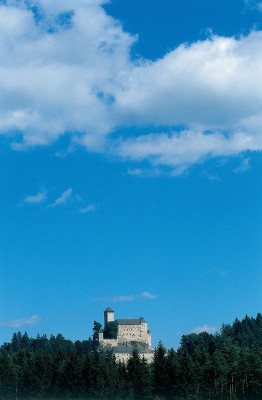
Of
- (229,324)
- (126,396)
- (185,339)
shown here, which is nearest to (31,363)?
(126,396)

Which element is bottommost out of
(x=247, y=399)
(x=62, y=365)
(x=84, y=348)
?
(x=247, y=399)

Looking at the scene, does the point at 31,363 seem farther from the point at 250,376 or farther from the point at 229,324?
the point at 229,324

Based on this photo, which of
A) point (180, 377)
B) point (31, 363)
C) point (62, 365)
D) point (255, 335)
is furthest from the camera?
point (255, 335)

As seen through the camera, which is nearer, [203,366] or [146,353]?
[203,366]

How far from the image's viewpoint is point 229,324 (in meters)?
193

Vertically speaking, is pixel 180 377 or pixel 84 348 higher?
pixel 84 348

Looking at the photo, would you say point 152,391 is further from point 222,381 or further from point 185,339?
point 185,339

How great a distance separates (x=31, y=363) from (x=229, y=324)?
4328 inches

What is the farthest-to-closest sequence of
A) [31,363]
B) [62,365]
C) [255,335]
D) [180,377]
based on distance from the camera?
[255,335] → [31,363] → [62,365] → [180,377]

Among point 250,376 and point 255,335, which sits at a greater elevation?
point 255,335

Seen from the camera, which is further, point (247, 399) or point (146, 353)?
point (146, 353)

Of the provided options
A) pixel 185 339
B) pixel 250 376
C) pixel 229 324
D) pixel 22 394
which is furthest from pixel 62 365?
A: pixel 229 324

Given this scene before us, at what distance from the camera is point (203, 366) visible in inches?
2948

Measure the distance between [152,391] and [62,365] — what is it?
699 inches
